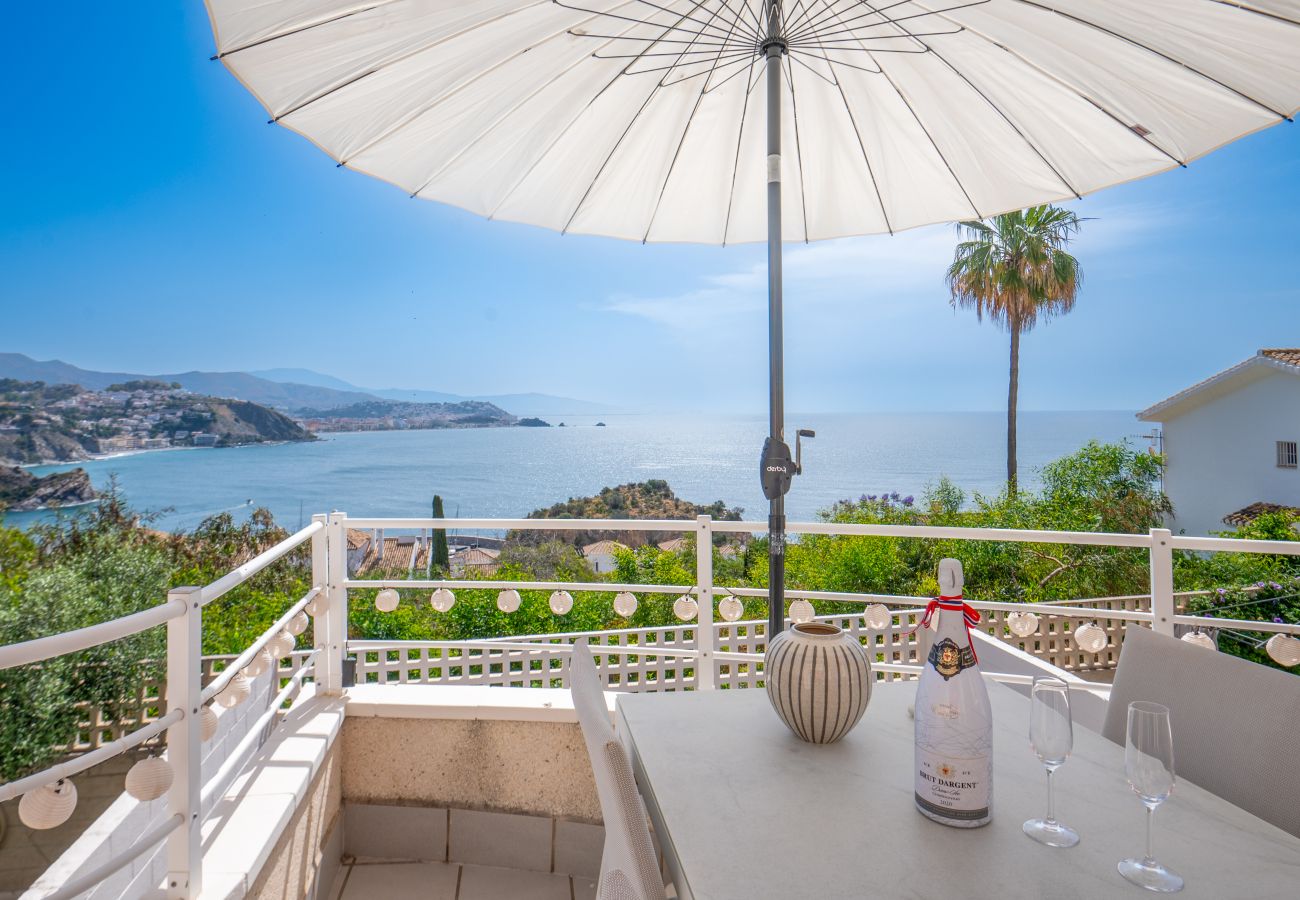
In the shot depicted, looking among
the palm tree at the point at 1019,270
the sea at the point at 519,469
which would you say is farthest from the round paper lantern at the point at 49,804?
the sea at the point at 519,469

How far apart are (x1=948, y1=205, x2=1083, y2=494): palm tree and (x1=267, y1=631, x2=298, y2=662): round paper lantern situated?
48.9 feet

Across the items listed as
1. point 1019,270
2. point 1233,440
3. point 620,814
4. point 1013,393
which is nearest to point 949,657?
point 620,814

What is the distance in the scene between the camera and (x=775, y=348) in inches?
63.3

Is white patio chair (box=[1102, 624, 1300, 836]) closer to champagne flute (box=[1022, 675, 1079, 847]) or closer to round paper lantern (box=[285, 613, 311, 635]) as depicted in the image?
champagne flute (box=[1022, 675, 1079, 847])

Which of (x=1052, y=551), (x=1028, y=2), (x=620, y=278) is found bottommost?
(x=1052, y=551)

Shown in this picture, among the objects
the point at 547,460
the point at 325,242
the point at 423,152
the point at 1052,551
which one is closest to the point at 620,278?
the point at 547,460

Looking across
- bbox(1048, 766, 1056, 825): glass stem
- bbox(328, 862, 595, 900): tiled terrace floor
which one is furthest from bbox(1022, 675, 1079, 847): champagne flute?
bbox(328, 862, 595, 900): tiled terrace floor

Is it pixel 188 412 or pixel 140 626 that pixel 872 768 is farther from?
pixel 188 412

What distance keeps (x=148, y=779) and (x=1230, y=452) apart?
1812 centimetres

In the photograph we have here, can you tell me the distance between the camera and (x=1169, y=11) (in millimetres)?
1420

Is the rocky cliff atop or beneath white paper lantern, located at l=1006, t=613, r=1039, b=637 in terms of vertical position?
beneath

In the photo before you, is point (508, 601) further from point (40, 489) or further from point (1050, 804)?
point (40, 489)

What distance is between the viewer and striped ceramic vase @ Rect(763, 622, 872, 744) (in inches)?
39.6

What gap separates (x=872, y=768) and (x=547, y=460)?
106 feet
